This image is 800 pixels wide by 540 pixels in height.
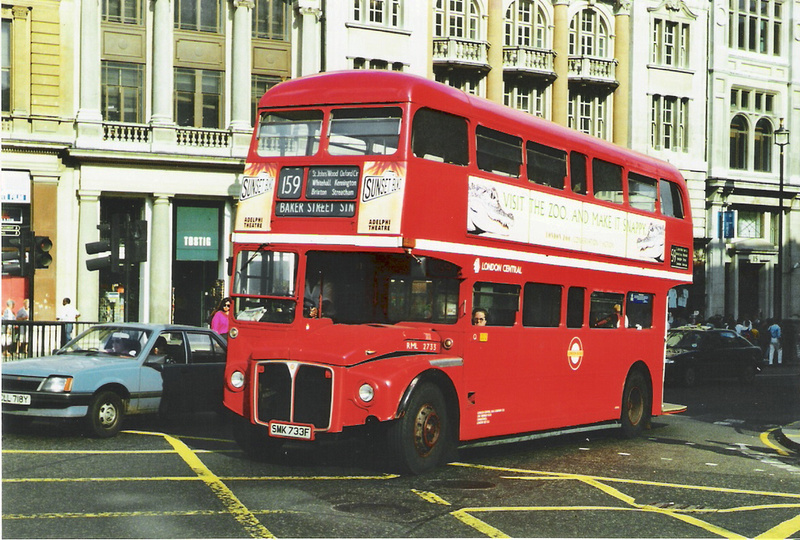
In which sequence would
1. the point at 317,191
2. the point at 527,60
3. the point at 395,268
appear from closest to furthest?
the point at 317,191, the point at 395,268, the point at 527,60

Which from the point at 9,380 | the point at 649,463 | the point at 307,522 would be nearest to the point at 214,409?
the point at 9,380

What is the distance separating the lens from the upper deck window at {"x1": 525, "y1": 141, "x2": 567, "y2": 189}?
46.3 feet

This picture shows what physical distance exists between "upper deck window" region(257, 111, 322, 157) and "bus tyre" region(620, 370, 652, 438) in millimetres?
6925

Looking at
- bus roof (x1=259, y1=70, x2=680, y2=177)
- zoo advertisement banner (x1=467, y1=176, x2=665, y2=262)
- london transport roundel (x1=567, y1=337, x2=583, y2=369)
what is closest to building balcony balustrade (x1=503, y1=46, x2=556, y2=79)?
zoo advertisement banner (x1=467, y1=176, x2=665, y2=262)

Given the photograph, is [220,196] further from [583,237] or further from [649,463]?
[649,463]

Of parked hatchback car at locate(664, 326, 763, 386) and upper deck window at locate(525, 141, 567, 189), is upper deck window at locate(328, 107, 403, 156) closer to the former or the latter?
upper deck window at locate(525, 141, 567, 189)

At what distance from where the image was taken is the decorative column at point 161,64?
3183 cm

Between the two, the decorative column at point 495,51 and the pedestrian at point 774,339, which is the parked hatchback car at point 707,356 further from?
the decorative column at point 495,51

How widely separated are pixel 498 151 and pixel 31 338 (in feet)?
34.2

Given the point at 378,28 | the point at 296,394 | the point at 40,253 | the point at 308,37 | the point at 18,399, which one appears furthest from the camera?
the point at 378,28

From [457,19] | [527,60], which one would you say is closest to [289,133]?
[457,19]

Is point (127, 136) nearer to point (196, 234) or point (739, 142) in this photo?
point (196, 234)

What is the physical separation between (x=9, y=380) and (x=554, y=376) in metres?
7.04

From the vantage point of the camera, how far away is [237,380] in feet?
40.0
